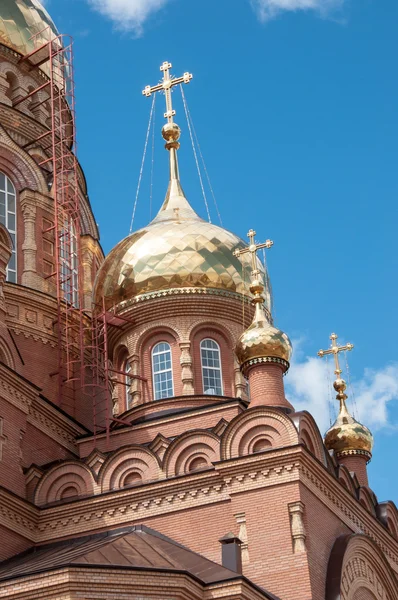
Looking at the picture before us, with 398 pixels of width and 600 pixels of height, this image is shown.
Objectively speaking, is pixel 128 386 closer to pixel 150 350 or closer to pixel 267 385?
pixel 150 350

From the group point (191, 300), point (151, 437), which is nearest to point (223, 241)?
point (191, 300)

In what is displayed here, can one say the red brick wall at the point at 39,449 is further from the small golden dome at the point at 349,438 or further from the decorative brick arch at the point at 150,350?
the small golden dome at the point at 349,438

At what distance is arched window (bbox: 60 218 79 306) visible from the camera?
20.4m

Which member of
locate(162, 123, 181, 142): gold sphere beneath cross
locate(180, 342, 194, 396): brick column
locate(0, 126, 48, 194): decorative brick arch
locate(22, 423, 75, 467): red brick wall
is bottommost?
locate(22, 423, 75, 467): red brick wall

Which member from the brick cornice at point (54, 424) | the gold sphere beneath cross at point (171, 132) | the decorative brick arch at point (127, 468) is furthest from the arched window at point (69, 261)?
the decorative brick arch at point (127, 468)

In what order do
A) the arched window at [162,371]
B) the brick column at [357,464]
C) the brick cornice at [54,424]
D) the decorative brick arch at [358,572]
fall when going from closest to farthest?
the decorative brick arch at [358,572] → the brick cornice at [54,424] → the arched window at [162,371] → the brick column at [357,464]

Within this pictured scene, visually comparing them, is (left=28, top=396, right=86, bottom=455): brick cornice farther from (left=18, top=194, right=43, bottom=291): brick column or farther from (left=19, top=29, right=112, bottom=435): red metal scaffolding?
(left=18, top=194, right=43, bottom=291): brick column

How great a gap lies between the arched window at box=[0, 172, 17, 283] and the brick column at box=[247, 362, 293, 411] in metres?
5.35

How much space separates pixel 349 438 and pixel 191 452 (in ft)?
14.1

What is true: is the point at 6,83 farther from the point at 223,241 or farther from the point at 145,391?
the point at 145,391

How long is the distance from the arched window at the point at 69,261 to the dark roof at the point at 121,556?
19.9 ft

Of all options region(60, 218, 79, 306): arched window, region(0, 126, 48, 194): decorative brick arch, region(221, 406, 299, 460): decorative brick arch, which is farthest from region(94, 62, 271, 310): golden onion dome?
region(221, 406, 299, 460): decorative brick arch

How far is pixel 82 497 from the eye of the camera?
51.6 feet

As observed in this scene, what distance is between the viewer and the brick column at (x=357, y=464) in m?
19.1
